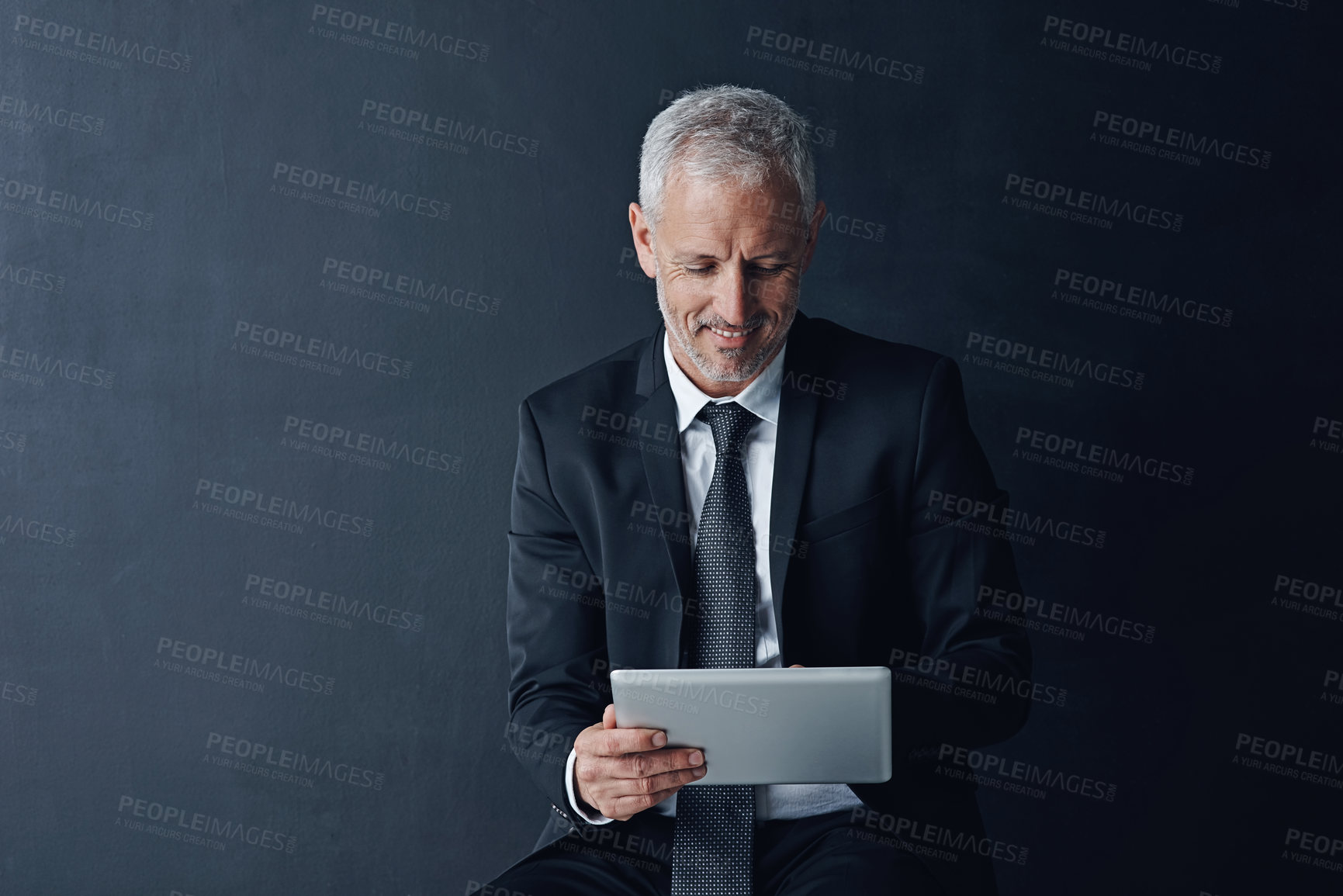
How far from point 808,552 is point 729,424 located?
27cm

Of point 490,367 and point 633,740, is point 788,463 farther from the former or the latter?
point 490,367

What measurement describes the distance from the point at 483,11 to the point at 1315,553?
2567mm

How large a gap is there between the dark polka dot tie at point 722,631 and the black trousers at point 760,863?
2.2 inches

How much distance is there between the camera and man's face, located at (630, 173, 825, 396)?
179 centimetres

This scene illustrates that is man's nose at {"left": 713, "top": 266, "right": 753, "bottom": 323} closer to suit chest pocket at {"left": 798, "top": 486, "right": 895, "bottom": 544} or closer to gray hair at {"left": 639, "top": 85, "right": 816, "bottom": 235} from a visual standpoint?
gray hair at {"left": 639, "top": 85, "right": 816, "bottom": 235}

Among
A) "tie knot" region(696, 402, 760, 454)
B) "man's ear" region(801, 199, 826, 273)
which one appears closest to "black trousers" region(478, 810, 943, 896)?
"tie knot" region(696, 402, 760, 454)

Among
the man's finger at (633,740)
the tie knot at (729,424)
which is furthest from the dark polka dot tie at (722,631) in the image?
the man's finger at (633,740)

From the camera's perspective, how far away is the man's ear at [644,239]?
1.95 metres

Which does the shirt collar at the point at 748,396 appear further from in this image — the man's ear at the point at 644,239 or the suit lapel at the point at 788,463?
the man's ear at the point at 644,239

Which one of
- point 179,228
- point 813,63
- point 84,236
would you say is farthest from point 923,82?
→ point 84,236

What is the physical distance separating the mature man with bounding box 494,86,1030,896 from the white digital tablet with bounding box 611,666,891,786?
164 millimetres

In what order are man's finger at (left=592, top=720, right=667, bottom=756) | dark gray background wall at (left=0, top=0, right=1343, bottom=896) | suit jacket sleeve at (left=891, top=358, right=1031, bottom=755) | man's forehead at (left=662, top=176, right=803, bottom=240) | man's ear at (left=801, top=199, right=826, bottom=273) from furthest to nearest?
dark gray background wall at (left=0, top=0, right=1343, bottom=896) → man's ear at (left=801, top=199, right=826, bottom=273) → man's forehead at (left=662, top=176, right=803, bottom=240) → suit jacket sleeve at (left=891, top=358, right=1031, bottom=755) → man's finger at (left=592, top=720, right=667, bottom=756)

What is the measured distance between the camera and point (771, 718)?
1.47 meters

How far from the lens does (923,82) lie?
267 cm
